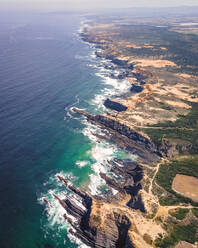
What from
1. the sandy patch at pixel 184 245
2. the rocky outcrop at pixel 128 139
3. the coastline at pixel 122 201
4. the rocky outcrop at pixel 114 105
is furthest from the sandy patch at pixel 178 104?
the sandy patch at pixel 184 245

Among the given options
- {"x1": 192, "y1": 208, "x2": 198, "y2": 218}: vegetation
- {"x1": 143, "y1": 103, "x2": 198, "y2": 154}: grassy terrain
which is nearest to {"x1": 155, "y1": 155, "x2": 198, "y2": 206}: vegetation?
Result: {"x1": 192, "y1": 208, "x2": 198, "y2": 218}: vegetation

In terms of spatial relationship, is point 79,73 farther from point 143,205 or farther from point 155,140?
point 143,205

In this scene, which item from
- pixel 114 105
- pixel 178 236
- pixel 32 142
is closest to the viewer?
pixel 178 236

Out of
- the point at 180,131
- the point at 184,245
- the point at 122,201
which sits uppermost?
the point at 180,131

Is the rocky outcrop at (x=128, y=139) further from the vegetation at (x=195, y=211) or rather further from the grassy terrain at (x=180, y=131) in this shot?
the vegetation at (x=195, y=211)

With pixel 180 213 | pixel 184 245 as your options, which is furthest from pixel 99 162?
pixel 184 245

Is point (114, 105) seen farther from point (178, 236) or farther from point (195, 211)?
point (178, 236)

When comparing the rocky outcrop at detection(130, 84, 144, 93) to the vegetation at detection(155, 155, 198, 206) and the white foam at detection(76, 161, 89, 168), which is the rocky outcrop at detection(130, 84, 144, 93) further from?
the white foam at detection(76, 161, 89, 168)
